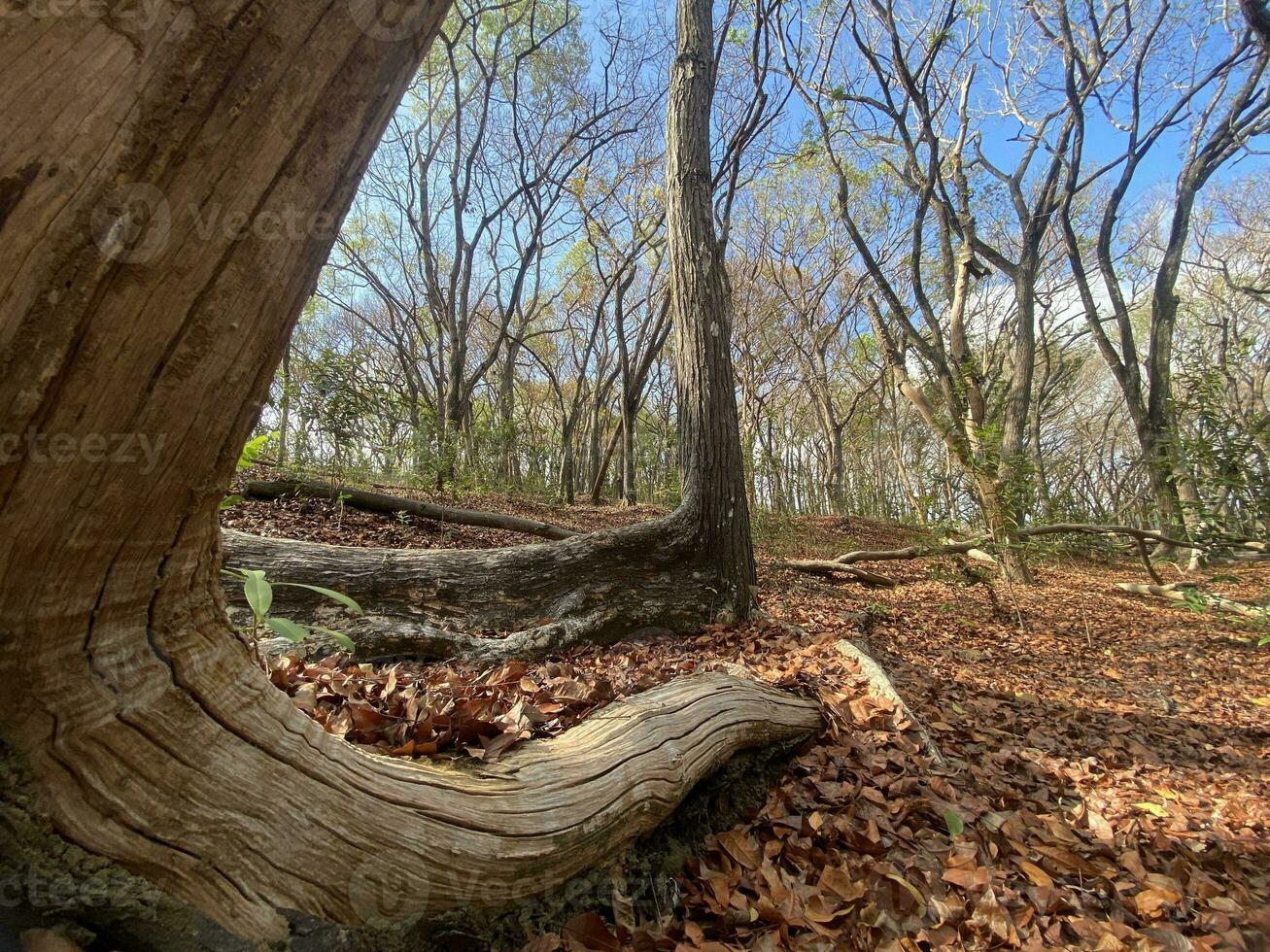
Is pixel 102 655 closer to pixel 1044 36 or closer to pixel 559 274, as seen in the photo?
pixel 1044 36

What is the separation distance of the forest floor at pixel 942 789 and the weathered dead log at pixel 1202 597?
0.79 metres

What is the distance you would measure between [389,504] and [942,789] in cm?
578

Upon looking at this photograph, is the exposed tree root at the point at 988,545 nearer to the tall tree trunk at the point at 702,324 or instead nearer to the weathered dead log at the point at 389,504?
the tall tree trunk at the point at 702,324

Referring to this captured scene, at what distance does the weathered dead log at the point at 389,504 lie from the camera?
604cm

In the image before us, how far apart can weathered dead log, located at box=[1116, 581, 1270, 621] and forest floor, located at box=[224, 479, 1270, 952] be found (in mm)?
788

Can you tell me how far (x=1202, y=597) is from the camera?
5.01 metres

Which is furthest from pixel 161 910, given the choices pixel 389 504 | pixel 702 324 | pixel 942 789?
pixel 389 504

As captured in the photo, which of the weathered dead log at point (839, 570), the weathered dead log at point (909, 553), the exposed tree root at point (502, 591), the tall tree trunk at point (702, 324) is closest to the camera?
the exposed tree root at point (502, 591)

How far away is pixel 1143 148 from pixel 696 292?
398 inches

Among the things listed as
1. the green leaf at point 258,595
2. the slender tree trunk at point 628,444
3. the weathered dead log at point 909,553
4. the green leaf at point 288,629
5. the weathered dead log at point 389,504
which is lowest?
the weathered dead log at point 909,553

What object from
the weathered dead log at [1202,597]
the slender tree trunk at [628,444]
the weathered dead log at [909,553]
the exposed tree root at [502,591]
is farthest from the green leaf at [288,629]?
the slender tree trunk at [628,444]

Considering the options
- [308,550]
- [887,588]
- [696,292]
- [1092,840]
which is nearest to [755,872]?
[1092,840]

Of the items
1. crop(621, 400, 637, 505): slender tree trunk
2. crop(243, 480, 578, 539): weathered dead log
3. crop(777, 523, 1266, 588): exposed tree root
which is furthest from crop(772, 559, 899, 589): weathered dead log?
crop(621, 400, 637, 505): slender tree trunk

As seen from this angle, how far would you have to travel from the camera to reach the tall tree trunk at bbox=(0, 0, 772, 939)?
2.31 feet
